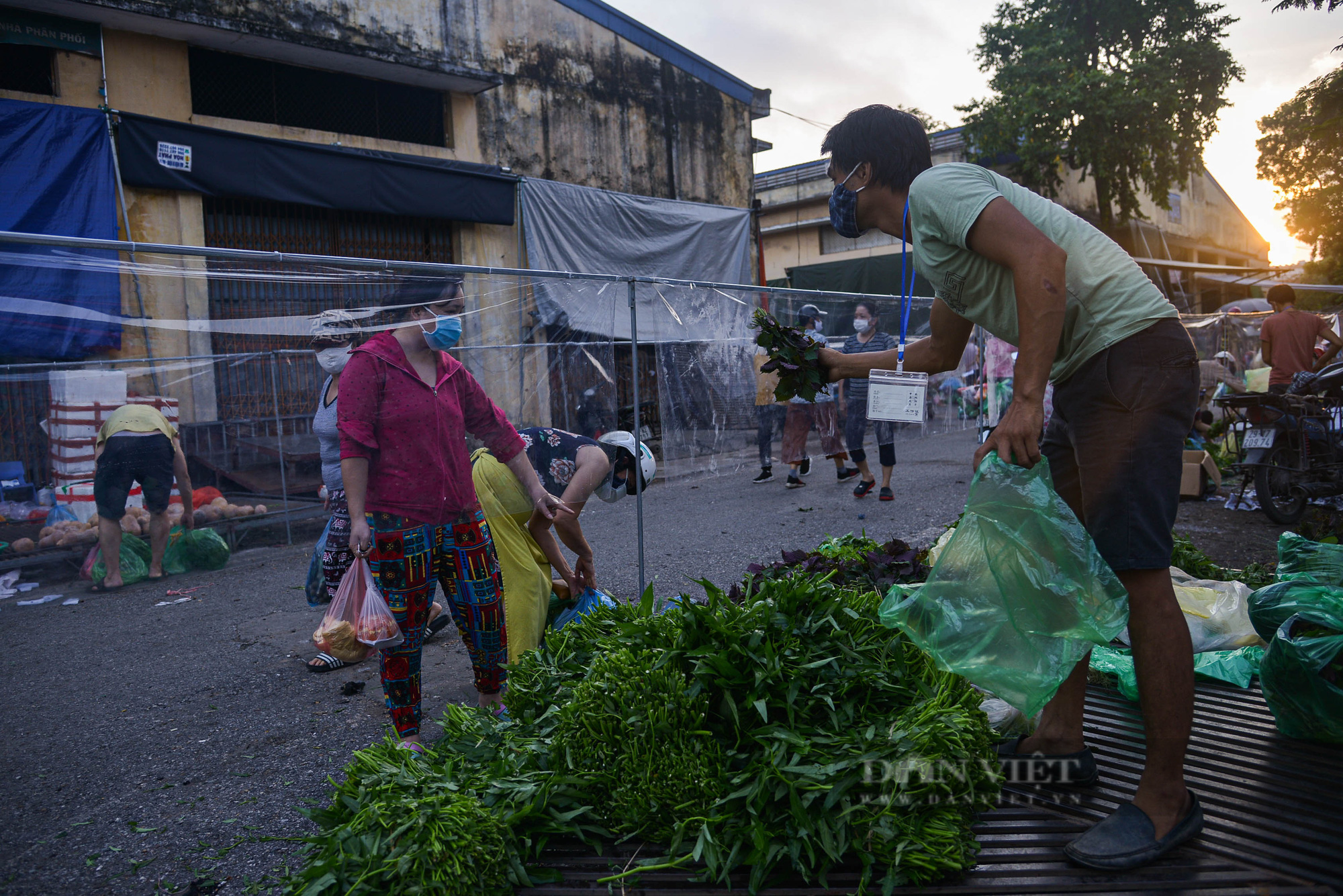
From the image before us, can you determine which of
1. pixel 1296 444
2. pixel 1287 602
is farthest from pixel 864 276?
pixel 1287 602

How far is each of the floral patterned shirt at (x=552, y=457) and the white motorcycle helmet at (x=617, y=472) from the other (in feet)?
0.91

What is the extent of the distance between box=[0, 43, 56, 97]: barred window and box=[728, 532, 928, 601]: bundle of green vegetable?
9826 millimetres

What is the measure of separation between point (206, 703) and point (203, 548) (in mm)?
1664

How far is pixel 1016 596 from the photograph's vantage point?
2.20 m

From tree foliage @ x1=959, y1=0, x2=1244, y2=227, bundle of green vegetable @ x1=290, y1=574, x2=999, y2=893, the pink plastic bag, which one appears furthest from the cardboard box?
tree foliage @ x1=959, y1=0, x2=1244, y2=227

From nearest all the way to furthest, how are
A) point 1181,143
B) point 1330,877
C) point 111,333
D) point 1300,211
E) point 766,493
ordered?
point 1330,877
point 111,333
point 766,493
point 1181,143
point 1300,211

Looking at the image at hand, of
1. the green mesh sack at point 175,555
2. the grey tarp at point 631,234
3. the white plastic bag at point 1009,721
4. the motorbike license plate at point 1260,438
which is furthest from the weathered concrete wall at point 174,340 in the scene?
the motorbike license plate at point 1260,438

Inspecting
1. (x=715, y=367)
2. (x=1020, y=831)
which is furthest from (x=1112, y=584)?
(x=715, y=367)

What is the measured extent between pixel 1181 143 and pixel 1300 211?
6.18 metres

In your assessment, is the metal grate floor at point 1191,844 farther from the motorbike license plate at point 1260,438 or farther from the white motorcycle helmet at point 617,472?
the motorbike license plate at point 1260,438

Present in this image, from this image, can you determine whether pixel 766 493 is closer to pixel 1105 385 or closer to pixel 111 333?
A: pixel 111 333

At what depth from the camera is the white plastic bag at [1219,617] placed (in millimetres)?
3334

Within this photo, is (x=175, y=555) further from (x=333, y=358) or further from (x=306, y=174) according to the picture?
(x=306, y=174)

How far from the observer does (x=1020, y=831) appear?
2168mm
